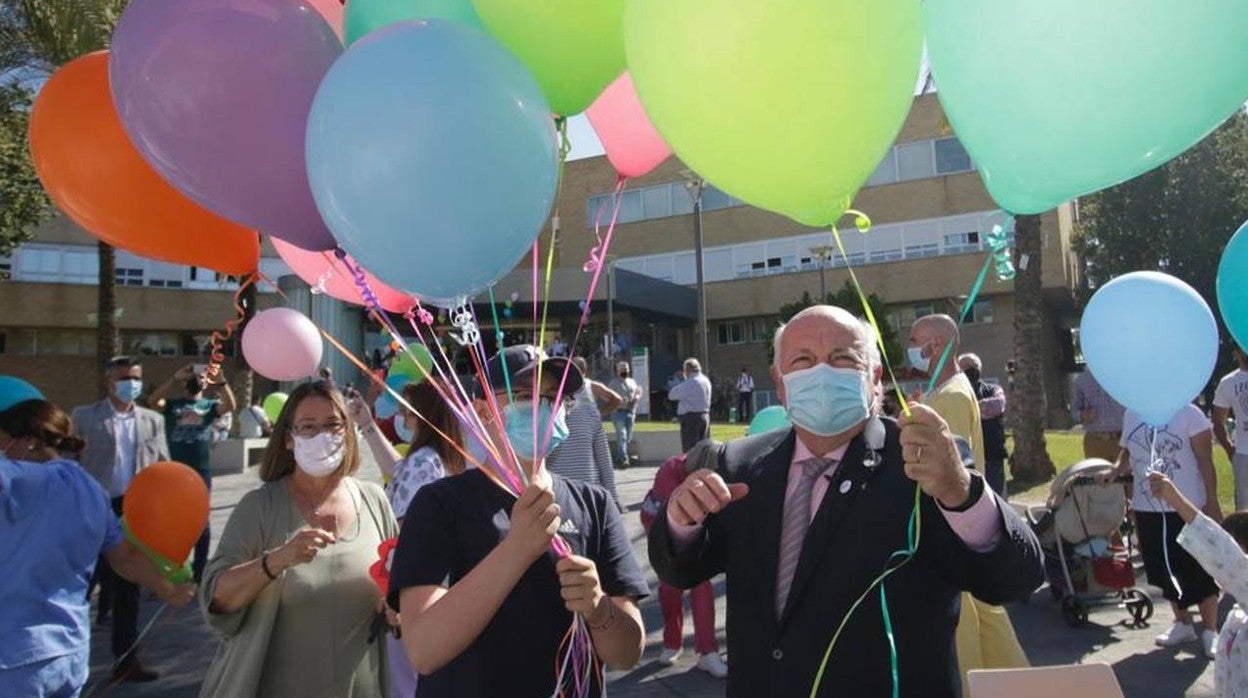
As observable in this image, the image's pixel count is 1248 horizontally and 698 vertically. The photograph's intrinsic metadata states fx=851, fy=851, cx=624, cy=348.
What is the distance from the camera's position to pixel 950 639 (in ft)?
7.20

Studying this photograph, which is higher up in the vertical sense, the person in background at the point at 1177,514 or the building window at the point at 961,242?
the building window at the point at 961,242

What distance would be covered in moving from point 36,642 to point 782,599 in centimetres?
237

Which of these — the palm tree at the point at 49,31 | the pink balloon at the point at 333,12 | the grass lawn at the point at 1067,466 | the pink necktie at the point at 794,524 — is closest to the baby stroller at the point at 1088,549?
the grass lawn at the point at 1067,466

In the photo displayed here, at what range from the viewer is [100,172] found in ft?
9.86

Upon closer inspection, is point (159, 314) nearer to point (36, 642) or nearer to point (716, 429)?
point (716, 429)

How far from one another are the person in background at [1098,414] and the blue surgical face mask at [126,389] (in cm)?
785

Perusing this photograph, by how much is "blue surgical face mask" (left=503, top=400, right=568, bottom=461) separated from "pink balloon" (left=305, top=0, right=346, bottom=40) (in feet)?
4.60

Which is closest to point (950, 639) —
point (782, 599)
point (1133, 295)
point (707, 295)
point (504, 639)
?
point (782, 599)

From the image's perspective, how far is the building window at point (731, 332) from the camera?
37503 millimetres

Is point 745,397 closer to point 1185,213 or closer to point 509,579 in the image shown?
point 1185,213

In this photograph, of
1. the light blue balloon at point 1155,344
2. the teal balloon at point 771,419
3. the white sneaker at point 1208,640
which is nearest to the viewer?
the light blue balloon at point 1155,344

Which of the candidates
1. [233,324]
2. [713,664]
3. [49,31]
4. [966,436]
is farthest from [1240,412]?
[49,31]

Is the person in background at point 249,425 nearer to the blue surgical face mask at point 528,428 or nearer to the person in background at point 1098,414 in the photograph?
the person in background at point 1098,414

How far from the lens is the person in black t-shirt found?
1.98 metres
